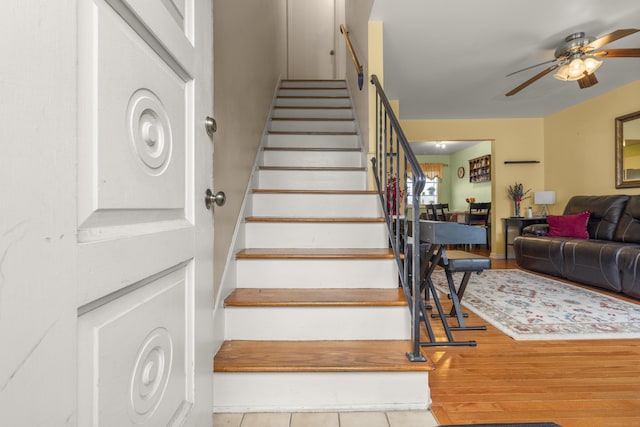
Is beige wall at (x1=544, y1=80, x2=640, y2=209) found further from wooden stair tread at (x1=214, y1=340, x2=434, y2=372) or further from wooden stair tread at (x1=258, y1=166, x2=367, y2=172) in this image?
wooden stair tread at (x1=214, y1=340, x2=434, y2=372)

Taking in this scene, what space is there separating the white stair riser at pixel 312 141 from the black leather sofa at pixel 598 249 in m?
2.87

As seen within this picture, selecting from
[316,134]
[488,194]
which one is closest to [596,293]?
[316,134]

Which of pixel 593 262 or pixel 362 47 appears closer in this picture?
pixel 362 47

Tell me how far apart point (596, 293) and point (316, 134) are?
11.0 ft

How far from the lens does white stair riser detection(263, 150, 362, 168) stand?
9.66 ft

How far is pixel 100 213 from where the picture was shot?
1.74ft

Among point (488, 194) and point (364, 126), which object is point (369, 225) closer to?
point (364, 126)

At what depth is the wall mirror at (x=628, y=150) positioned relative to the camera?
13.5ft

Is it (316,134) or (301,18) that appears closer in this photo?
(316,134)

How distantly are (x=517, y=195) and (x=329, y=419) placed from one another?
5.60 metres

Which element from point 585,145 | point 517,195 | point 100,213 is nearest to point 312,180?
point 100,213

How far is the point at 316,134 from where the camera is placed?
3.23 metres

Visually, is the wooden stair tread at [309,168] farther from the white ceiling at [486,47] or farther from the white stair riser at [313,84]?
the white stair riser at [313,84]

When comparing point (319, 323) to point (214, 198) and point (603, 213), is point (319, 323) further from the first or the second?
point (603, 213)
